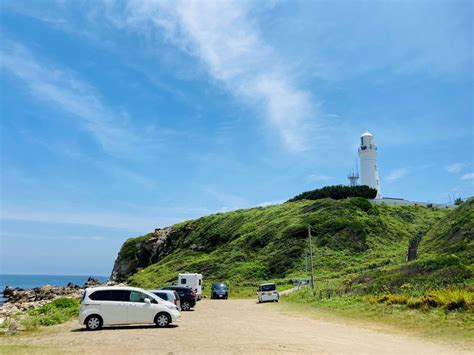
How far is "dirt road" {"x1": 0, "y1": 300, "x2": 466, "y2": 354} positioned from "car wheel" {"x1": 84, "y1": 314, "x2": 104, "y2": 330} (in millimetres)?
294

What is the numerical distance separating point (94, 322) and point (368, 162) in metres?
87.1

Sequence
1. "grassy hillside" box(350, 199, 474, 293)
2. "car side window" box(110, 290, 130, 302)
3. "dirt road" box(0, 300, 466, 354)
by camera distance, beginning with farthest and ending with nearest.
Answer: "grassy hillside" box(350, 199, 474, 293) → "car side window" box(110, 290, 130, 302) → "dirt road" box(0, 300, 466, 354)

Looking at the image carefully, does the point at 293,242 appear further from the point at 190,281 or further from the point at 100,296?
the point at 100,296

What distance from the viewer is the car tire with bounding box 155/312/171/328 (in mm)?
19108

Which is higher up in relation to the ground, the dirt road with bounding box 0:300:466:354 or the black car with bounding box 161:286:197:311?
the black car with bounding box 161:286:197:311

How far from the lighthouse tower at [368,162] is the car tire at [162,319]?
84.1 meters

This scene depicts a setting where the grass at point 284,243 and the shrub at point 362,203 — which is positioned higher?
the shrub at point 362,203

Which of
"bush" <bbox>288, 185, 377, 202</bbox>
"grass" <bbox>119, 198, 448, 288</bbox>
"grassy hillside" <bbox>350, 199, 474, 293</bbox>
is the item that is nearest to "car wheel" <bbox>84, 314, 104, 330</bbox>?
"grassy hillside" <bbox>350, 199, 474, 293</bbox>

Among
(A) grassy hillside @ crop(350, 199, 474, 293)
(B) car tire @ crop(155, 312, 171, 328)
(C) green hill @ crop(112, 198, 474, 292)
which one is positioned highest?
(C) green hill @ crop(112, 198, 474, 292)

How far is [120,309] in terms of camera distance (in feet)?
60.7

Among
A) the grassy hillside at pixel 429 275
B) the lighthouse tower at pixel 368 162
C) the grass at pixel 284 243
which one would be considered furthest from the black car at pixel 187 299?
the lighthouse tower at pixel 368 162

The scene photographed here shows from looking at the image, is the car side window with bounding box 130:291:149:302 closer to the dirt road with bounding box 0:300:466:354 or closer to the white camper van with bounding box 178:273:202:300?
the dirt road with bounding box 0:300:466:354

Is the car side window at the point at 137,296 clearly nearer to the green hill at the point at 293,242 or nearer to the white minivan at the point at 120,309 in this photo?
the white minivan at the point at 120,309

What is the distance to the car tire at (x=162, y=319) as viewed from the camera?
19.1 meters
